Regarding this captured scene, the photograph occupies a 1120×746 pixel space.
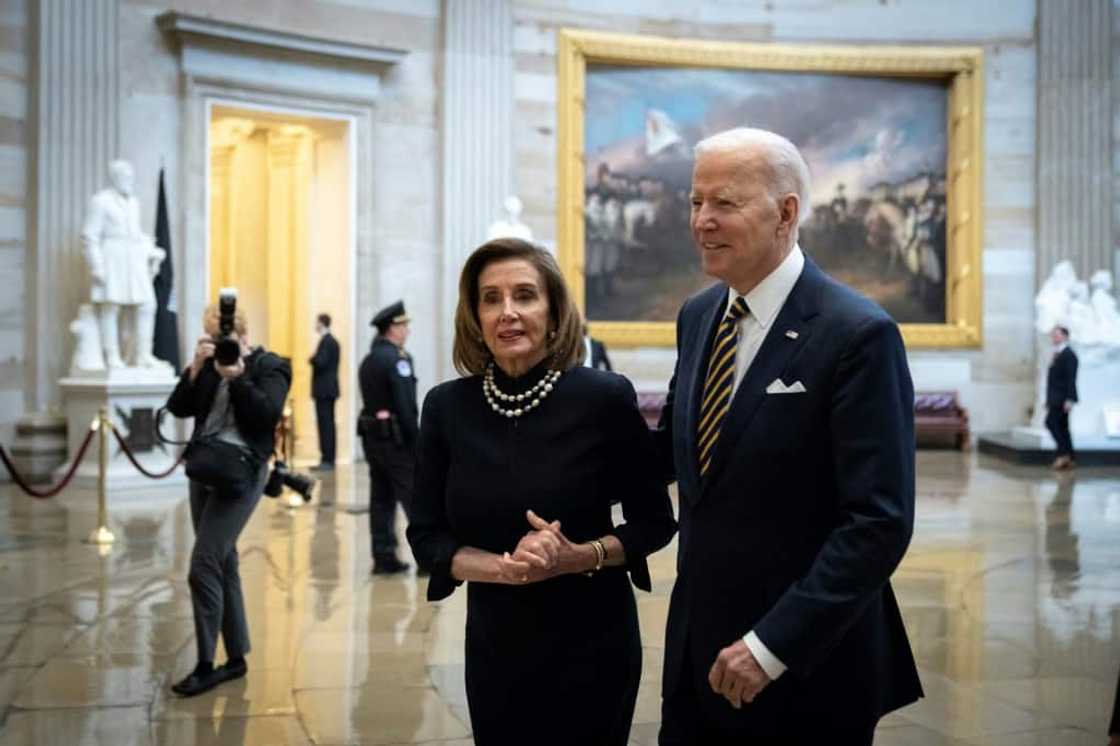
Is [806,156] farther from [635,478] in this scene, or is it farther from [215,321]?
[635,478]

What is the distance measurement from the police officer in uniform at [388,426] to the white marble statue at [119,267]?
5789 mm

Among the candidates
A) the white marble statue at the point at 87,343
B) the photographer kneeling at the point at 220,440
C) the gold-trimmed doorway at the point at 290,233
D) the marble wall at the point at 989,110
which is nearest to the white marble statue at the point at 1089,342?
the marble wall at the point at 989,110

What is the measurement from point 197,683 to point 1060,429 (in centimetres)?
1311

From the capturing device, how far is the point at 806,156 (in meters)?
20.6

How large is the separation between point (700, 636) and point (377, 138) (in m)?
15.9

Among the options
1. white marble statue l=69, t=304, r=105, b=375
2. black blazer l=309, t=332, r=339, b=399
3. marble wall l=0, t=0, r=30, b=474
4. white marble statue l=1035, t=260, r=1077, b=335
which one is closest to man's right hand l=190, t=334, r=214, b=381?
white marble statue l=69, t=304, r=105, b=375

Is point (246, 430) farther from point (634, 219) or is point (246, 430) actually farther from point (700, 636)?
point (634, 219)

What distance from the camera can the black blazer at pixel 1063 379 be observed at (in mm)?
16297

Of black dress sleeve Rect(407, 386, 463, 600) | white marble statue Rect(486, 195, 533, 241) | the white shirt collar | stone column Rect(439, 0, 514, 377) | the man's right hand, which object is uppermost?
stone column Rect(439, 0, 514, 377)

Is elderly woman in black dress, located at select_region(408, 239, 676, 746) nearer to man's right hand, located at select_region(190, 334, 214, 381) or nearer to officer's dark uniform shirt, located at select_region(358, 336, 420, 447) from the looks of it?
man's right hand, located at select_region(190, 334, 214, 381)

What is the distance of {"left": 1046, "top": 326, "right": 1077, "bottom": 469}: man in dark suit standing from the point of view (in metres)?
16.3

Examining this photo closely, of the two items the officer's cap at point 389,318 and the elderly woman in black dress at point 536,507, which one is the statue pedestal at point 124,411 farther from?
the elderly woman in black dress at point 536,507

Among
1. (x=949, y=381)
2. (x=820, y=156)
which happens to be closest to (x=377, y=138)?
(x=820, y=156)

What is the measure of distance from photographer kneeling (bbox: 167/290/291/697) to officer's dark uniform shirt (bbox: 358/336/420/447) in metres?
3.05
